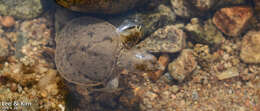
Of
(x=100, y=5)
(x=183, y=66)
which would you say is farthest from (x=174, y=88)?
(x=100, y=5)

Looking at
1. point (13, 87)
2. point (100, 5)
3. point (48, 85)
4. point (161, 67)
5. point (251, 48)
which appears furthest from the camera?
point (251, 48)

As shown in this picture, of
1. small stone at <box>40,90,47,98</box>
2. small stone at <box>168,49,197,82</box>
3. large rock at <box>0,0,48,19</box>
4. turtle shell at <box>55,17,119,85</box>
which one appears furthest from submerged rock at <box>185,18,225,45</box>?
Result: large rock at <box>0,0,48,19</box>

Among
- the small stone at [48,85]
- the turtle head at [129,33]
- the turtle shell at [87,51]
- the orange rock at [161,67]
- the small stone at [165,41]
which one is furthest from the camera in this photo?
the small stone at [165,41]

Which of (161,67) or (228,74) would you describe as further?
(228,74)

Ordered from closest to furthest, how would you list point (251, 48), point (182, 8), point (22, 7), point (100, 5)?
point (100, 5) → point (251, 48) → point (22, 7) → point (182, 8)

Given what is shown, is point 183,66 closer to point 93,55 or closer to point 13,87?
point 93,55

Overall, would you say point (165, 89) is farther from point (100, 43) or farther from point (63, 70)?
point (63, 70)

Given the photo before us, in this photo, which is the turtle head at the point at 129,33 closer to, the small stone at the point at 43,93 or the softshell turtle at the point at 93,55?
the softshell turtle at the point at 93,55

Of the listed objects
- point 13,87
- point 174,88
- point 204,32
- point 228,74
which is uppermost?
point 204,32

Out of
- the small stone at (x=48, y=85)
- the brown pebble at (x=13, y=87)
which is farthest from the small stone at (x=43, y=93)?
the brown pebble at (x=13, y=87)
